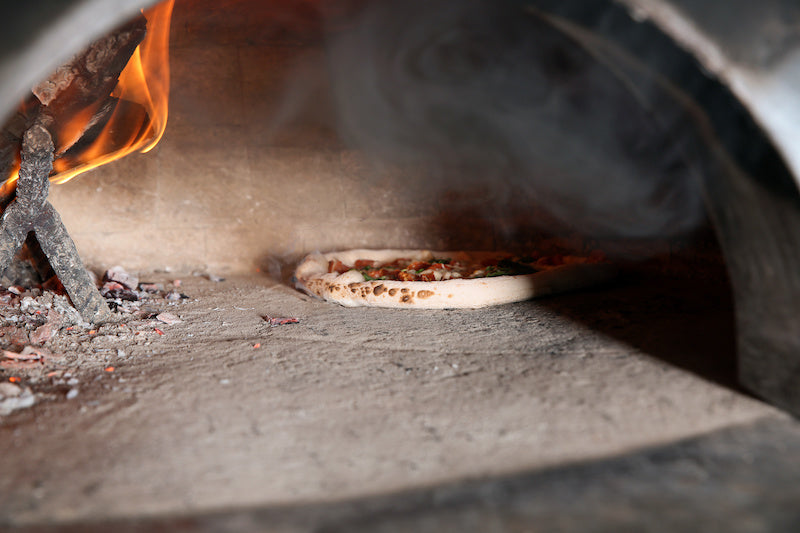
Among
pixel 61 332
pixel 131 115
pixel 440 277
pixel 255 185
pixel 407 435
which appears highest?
pixel 255 185

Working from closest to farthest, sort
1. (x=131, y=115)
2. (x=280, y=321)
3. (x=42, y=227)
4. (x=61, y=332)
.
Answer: (x=61, y=332)
(x=42, y=227)
(x=280, y=321)
(x=131, y=115)

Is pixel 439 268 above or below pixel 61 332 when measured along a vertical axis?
above

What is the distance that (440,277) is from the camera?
3.91 meters

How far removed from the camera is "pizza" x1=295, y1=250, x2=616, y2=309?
3.59 metres

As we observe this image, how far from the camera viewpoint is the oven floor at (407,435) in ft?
4.57

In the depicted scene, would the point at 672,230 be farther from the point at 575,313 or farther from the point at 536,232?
the point at 575,313

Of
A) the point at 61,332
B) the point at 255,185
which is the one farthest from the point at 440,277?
the point at 61,332

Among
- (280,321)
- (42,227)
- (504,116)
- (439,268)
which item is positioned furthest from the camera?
(504,116)

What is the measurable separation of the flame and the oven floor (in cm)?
125

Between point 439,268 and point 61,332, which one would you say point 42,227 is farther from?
point 439,268

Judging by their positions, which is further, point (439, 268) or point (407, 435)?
point (439, 268)

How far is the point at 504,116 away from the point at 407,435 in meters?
3.80

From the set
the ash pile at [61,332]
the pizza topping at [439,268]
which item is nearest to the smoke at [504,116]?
the pizza topping at [439,268]

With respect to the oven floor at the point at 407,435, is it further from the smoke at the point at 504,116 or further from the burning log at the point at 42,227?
the smoke at the point at 504,116
